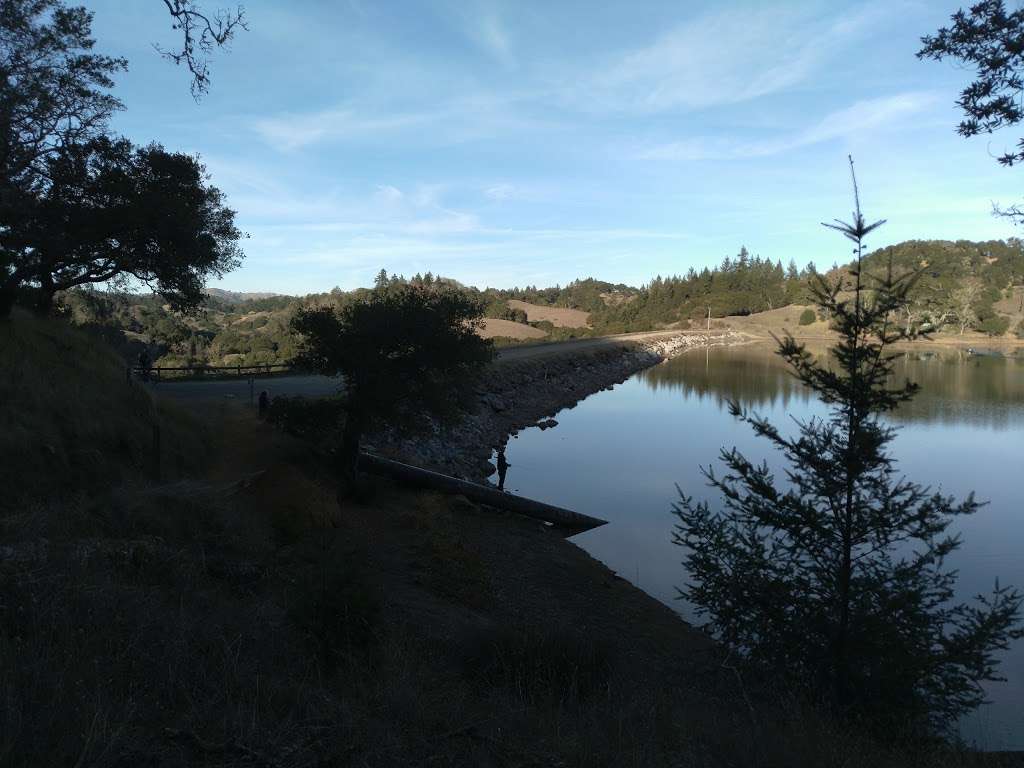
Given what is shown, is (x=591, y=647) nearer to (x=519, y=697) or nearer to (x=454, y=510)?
(x=519, y=697)

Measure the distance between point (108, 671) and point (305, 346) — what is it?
12.0m

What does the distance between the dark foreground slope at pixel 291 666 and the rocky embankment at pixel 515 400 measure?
8630 millimetres

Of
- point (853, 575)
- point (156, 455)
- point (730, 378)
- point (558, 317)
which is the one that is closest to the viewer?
point (853, 575)

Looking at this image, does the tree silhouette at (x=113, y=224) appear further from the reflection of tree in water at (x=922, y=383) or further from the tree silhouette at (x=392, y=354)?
the reflection of tree in water at (x=922, y=383)

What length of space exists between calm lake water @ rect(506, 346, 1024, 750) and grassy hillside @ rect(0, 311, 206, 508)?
9.51 meters

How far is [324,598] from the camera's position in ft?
18.3

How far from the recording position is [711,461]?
77.0 ft

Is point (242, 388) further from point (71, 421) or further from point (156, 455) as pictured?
point (71, 421)

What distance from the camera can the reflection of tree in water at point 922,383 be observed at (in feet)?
107

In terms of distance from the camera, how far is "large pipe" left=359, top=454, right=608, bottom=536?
16.7 metres

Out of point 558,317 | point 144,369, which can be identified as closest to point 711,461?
point 144,369

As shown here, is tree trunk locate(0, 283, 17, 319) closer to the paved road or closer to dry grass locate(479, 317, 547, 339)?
the paved road

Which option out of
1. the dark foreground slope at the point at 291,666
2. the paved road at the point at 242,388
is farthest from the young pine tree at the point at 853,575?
the paved road at the point at 242,388

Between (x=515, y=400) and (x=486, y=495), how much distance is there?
1764 cm
